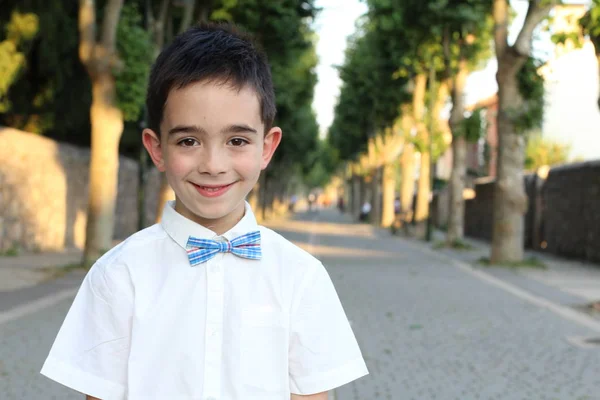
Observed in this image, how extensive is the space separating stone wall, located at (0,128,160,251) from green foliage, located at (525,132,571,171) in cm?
4350

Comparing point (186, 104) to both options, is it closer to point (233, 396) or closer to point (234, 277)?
point (234, 277)

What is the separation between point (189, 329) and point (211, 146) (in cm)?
46

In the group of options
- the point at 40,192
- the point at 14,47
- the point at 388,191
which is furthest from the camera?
the point at 388,191

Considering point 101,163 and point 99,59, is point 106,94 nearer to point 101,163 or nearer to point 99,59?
point 99,59

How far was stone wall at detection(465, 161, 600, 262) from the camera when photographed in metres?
21.2

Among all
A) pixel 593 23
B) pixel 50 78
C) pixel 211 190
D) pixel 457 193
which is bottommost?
pixel 211 190

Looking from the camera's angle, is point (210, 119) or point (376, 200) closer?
point (210, 119)

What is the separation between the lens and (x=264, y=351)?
7.95 ft

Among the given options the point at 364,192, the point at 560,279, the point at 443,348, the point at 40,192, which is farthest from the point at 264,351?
the point at 364,192

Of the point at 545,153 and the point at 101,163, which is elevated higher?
the point at 545,153

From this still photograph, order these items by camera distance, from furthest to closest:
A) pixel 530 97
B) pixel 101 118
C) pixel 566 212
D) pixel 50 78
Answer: pixel 566 212 → pixel 50 78 → pixel 530 97 → pixel 101 118

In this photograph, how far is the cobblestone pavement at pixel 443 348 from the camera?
21.0ft

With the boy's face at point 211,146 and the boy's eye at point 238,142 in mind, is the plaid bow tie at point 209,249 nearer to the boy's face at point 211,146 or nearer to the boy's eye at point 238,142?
the boy's face at point 211,146

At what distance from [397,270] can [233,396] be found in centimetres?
1534
